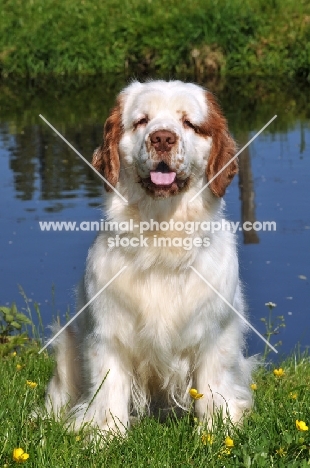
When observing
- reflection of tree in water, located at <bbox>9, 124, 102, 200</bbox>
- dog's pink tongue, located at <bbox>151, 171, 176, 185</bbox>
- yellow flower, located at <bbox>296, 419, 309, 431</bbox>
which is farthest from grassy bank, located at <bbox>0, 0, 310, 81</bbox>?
yellow flower, located at <bbox>296, 419, 309, 431</bbox>

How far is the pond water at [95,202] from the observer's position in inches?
327

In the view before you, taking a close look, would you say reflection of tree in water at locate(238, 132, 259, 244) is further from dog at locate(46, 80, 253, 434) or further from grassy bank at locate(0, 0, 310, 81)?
grassy bank at locate(0, 0, 310, 81)

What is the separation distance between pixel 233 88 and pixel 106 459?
13135 millimetres

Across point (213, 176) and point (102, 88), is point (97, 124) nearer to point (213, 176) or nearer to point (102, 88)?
point (102, 88)

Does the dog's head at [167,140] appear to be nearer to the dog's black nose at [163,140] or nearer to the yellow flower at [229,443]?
the dog's black nose at [163,140]

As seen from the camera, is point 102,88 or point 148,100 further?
point 102,88

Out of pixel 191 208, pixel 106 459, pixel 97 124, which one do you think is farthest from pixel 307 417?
pixel 97 124

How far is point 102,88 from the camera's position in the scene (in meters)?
17.5

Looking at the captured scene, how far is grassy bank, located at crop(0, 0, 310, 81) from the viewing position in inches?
683

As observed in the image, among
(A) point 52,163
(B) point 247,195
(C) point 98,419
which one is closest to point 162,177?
(C) point 98,419

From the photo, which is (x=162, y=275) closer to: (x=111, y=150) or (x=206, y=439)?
(x=111, y=150)

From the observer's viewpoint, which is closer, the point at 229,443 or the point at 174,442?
the point at 229,443

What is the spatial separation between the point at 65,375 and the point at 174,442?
1.01 m

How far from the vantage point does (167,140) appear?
4.45 m
